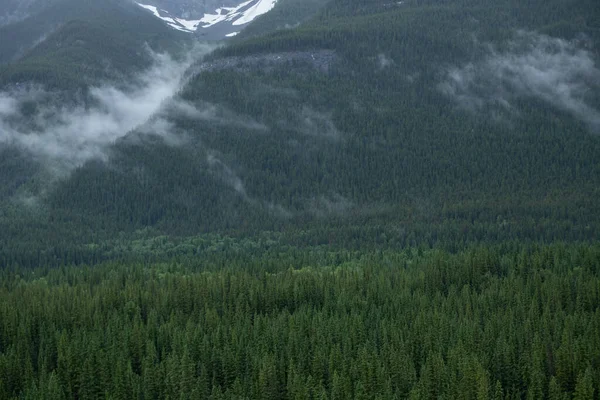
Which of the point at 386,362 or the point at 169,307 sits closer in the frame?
the point at 386,362

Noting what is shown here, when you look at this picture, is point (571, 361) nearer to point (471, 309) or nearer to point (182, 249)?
point (471, 309)

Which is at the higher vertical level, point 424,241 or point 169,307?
point 169,307

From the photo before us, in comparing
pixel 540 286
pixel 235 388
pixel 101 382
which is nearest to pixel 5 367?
pixel 101 382

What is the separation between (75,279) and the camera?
158000mm

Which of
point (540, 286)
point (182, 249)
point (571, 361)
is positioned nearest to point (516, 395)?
point (571, 361)

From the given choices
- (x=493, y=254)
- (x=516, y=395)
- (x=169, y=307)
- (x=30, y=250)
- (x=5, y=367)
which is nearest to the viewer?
(x=516, y=395)

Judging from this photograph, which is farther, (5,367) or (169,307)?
(169,307)

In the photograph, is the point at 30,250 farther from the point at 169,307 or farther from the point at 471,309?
the point at 471,309

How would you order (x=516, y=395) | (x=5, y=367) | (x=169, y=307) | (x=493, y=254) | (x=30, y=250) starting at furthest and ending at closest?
(x=30, y=250) → (x=493, y=254) → (x=169, y=307) → (x=5, y=367) → (x=516, y=395)

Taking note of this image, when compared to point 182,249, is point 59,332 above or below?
above

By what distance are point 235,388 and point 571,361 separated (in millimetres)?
35675

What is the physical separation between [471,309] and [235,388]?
4143 cm

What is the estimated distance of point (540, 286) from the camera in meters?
140

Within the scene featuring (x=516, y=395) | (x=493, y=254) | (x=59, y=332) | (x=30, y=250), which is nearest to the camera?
(x=516, y=395)
